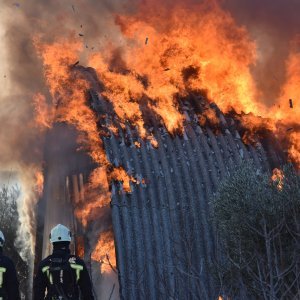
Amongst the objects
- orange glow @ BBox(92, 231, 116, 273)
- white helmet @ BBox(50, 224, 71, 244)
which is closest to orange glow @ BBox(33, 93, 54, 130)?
orange glow @ BBox(92, 231, 116, 273)

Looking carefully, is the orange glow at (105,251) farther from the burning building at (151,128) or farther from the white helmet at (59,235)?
the white helmet at (59,235)

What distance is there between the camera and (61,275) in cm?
752

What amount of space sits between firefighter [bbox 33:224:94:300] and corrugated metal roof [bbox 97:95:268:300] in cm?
455

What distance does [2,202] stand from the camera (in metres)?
34.2

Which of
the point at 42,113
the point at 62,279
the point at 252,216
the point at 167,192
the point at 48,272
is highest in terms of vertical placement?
the point at 42,113

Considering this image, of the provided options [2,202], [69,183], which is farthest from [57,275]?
[2,202]

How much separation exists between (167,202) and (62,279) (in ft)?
21.2

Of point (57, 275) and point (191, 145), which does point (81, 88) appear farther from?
point (57, 275)

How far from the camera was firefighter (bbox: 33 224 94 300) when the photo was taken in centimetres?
751

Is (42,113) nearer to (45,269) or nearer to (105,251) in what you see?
(105,251)

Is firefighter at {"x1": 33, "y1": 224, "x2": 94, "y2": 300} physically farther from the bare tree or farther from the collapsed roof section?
the bare tree

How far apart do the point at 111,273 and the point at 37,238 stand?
16.0 ft

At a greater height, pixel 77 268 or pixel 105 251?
pixel 105 251

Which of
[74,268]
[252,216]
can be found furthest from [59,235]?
[252,216]
